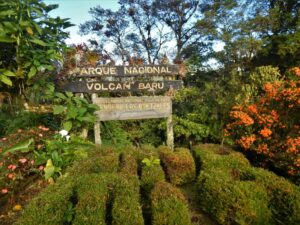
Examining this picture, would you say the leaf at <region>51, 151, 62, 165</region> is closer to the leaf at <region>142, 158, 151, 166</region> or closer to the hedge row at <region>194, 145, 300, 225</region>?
the leaf at <region>142, 158, 151, 166</region>

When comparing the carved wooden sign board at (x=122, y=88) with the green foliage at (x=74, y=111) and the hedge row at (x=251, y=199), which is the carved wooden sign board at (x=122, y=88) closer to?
the green foliage at (x=74, y=111)

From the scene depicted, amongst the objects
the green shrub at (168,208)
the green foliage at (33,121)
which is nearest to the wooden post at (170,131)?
the green foliage at (33,121)

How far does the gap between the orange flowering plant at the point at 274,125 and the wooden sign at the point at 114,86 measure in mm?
→ 1757

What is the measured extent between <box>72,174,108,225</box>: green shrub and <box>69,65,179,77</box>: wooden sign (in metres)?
3.09

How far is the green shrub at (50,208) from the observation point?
2.12 metres

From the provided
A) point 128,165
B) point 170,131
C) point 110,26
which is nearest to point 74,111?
point 128,165

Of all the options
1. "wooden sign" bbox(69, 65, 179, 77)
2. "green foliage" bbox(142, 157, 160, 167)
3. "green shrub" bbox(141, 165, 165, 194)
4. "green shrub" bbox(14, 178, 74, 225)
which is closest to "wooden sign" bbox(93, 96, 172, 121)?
"wooden sign" bbox(69, 65, 179, 77)

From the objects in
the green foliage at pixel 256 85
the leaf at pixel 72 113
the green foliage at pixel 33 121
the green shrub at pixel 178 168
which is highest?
the green foliage at pixel 256 85

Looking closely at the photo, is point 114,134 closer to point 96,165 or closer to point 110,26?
point 96,165

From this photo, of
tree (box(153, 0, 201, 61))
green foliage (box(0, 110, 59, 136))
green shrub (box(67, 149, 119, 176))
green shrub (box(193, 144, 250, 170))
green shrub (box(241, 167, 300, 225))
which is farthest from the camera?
tree (box(153, 0, 201, 61))

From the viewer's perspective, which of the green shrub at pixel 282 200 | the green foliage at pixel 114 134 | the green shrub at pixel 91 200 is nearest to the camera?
the green shrub at pixel 91 200

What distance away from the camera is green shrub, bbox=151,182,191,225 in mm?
2092

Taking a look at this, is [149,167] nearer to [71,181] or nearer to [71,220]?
[71,181]

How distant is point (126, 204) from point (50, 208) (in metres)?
0.73
